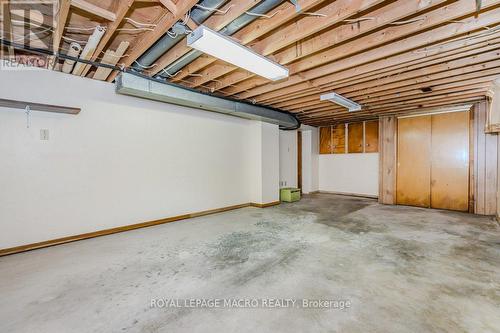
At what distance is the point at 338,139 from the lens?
785cm

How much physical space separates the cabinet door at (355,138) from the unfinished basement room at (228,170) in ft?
5.43

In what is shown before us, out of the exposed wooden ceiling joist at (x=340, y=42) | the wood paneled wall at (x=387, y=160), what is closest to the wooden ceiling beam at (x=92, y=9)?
the exposed wooden ceiling joist at (x=340, y=42)

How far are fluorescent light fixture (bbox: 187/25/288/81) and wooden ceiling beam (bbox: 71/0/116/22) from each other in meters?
0.75

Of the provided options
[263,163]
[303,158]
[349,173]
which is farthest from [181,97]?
[349,173]

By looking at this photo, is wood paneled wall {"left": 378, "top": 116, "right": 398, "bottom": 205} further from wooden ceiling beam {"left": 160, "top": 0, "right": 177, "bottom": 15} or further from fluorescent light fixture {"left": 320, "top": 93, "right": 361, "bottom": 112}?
wooden ceiling beam {"left": 160, "top": 0, "right": 177, "bottom": 15}

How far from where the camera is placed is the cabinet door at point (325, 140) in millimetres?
8074

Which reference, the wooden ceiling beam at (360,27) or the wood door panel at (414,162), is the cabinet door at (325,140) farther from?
the wooden ceiling beam at (360,27)

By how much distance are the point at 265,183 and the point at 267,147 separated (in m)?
0.93

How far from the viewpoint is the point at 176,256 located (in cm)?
274

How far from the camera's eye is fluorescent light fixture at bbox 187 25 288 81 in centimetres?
207

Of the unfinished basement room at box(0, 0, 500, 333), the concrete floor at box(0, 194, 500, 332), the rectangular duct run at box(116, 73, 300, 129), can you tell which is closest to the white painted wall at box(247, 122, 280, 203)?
the unfinished basement room at box(0, 0, 500, 333)

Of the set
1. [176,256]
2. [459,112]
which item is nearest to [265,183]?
[176,256]

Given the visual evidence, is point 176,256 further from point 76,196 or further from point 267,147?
point 267,147

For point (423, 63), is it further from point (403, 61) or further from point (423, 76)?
point (423, 76)
